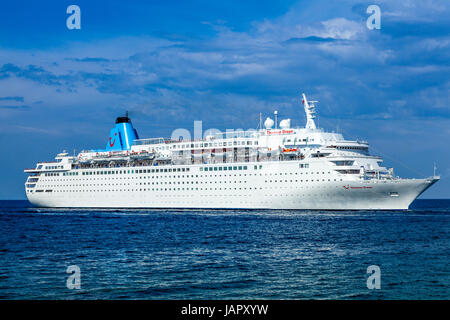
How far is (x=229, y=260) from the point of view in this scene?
22938mm

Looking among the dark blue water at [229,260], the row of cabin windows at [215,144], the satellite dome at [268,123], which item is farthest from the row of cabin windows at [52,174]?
the dark blue water at [229,260]

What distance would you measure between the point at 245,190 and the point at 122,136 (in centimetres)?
2520

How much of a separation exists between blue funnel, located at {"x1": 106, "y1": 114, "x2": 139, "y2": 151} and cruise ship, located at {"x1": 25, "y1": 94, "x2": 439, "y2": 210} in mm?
142

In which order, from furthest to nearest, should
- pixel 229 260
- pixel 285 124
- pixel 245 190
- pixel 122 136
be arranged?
pixel 122 136, pixel 285 124, pixel 245 190, pixel 229 260

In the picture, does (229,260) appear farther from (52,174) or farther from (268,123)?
(52,174)

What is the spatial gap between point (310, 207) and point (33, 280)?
36049 mm

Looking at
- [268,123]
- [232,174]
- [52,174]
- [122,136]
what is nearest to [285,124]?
[268,123]

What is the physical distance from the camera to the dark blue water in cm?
1716

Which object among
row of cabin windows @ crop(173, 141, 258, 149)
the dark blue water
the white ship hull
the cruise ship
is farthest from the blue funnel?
the dark blue water

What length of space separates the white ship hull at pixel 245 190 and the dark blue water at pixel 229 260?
31.8ft

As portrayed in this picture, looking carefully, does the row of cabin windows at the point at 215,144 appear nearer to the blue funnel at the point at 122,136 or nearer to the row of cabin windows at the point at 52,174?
the blue funnel at the point at 122,136

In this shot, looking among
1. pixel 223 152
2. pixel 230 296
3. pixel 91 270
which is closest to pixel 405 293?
pixel 230 296

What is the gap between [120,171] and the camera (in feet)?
216
